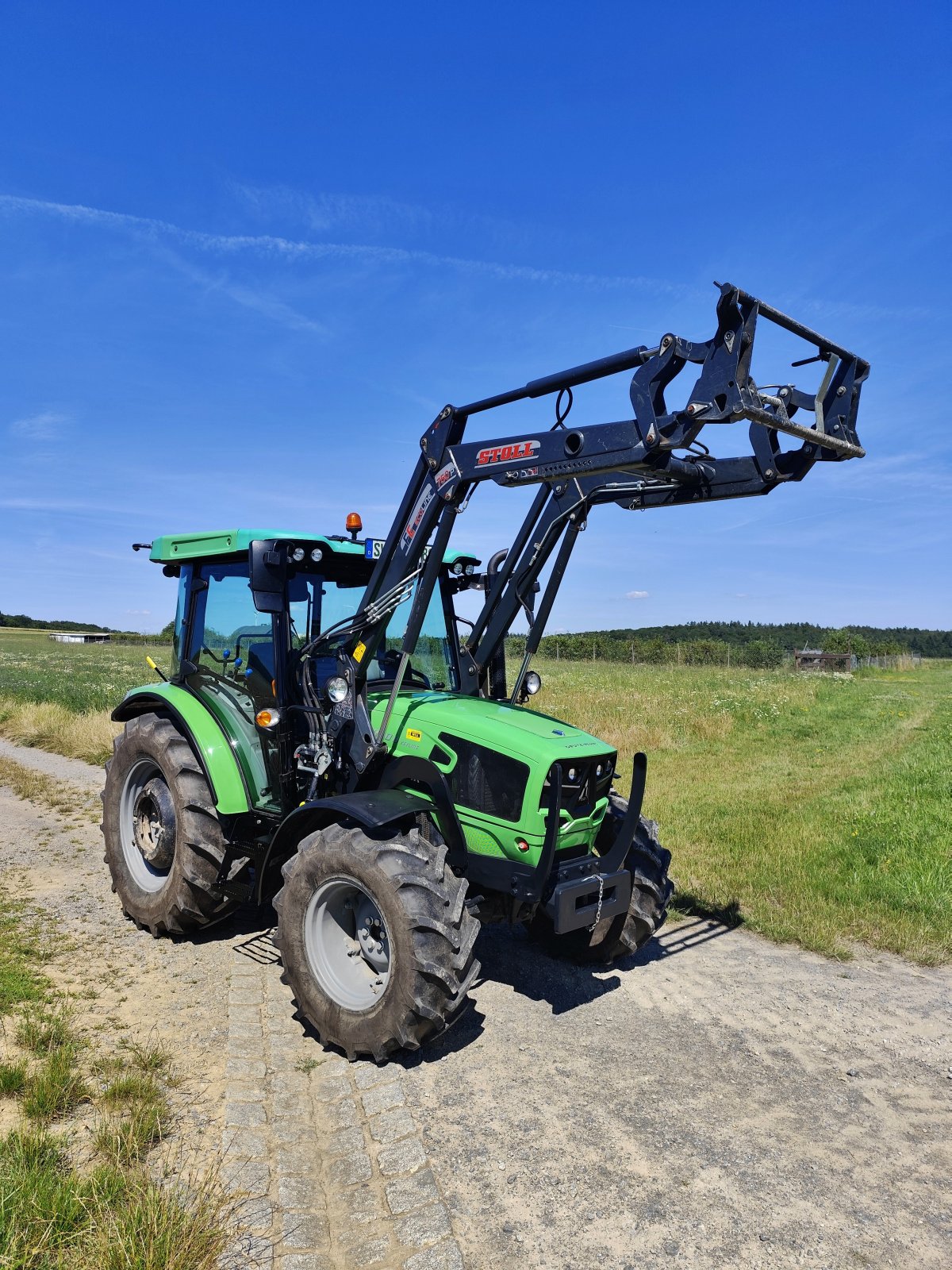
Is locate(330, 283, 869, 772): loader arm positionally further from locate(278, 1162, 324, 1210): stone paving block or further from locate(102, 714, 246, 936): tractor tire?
locate(278, 1162, 324, 1210): stone paving block

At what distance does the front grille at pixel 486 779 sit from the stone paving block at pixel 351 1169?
171cm

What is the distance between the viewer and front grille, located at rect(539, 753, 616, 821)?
4.58m

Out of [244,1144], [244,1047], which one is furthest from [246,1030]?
[244,1144]

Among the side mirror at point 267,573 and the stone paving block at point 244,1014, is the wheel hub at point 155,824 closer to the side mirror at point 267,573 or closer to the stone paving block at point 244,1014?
the stone paving block at point 244,1014

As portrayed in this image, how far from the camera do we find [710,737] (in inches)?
656

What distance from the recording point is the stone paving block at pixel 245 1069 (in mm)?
4086

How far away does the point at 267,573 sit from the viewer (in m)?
5.07

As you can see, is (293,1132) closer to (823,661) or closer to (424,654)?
(424,654)

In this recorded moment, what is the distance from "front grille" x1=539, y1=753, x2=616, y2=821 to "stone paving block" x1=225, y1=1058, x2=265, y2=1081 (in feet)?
6.24

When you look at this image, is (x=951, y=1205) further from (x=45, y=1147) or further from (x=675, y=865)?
(x=675, y=865)

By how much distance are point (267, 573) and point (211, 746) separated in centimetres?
138

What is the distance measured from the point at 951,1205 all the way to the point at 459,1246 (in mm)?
1928

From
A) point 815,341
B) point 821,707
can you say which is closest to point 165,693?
point 815,341

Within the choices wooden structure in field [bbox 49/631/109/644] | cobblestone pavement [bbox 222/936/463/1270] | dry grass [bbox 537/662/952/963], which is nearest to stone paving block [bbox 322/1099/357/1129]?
cobblestone pavement [bbox 222/936/463/1270]
